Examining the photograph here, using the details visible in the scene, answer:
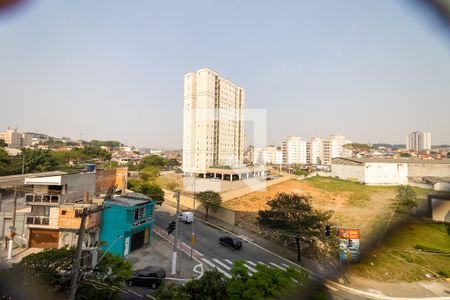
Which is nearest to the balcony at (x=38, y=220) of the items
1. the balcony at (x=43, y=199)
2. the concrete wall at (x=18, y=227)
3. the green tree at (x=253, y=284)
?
the concrete wall at (x=18, y=227)

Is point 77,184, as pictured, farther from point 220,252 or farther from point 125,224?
point 220,252

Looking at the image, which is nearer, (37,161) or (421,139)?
(421,139)

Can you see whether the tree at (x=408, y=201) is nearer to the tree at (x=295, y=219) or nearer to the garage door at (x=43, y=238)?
the tree at (x=295, y=219)

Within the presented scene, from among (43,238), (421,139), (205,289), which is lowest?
(43,238)

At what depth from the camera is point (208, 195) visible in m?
18.8

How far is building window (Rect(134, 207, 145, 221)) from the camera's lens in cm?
1241

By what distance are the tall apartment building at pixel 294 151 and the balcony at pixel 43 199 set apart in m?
66.2

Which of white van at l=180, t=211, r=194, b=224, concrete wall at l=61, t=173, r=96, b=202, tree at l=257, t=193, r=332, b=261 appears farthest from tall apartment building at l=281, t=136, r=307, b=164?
concrete wall at l=61, t=173, r=96, b=202

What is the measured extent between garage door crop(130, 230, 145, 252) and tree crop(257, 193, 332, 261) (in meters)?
5.66

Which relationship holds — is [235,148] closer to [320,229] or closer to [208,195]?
[208,195]

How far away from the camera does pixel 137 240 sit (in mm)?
12930

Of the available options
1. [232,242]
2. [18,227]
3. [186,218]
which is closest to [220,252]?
[232,242]

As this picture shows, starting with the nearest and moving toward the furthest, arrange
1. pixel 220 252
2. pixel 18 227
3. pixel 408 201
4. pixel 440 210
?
pixel 440 210 → pixel 408 201 → pixel 18 227 → pixel 220 252

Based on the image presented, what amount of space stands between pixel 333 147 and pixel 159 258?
2609 inches
